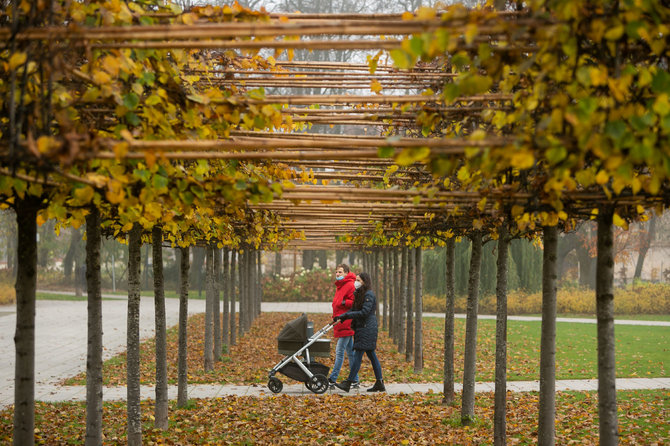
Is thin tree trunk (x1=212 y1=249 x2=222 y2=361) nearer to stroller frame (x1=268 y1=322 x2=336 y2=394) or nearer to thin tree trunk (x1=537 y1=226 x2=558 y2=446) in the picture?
stroller frame (x1=268 y1=322 x2=336 y2=394)

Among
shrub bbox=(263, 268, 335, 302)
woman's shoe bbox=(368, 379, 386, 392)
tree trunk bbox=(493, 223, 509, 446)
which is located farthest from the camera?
shrub bbox=(263, 268, 335, 302)

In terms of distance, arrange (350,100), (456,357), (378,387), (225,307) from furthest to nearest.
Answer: (225,307)
(456,357)
(378,387)
(350,100)

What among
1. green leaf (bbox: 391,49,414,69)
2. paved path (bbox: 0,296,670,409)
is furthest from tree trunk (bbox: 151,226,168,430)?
green leaf (bbox: 391,49,414,69)

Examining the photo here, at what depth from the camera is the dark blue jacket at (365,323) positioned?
982 centimetres

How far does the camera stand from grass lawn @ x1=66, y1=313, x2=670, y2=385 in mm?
11389

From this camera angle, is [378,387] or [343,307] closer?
[378,387]

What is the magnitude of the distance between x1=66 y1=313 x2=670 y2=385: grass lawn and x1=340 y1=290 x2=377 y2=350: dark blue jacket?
1429mm

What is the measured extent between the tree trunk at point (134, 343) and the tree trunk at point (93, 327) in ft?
3.04

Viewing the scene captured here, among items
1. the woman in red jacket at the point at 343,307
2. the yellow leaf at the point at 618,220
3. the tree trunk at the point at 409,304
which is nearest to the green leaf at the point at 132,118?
the yellow leaf at the point at 618,220

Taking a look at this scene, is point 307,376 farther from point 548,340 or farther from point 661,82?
point 661,82

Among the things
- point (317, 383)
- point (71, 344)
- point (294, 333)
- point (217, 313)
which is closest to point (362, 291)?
point (294, 333)

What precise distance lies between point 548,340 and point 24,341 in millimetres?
3847

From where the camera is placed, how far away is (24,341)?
157 inches

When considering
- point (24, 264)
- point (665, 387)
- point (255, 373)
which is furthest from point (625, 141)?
point (255, 373)
